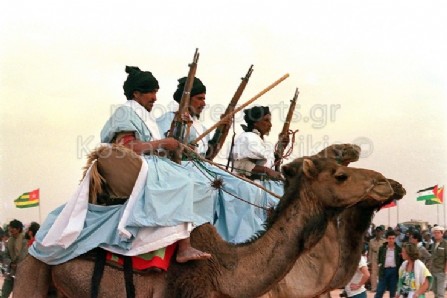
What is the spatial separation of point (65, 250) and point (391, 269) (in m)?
11.0

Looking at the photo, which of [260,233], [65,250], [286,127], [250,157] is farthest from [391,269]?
[65,250]

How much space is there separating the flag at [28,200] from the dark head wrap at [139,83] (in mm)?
32580

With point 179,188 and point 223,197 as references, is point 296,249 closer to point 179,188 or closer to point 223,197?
point 179,188

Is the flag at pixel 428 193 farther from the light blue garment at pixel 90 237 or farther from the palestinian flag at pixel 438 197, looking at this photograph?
the light blue garment at pixel 90 237

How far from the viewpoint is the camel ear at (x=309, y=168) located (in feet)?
20.8

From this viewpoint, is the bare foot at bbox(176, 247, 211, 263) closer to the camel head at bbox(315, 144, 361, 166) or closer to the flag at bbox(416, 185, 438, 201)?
the camel head at bbox(315, 144, 361, 166)

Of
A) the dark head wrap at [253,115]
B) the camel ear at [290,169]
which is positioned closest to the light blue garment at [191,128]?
the dark head wrap at [253,115]

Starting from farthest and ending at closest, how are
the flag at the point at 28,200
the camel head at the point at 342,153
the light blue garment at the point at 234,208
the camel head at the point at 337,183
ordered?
the flag at the point at 28,200 → the light blue garment at the point at 234,208 → the camel head at the point at 342,153 → the camel head at the point at 337,183

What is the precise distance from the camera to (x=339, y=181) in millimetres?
6312

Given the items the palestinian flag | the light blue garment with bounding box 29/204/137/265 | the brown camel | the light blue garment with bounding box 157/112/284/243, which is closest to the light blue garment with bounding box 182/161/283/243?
the light blue garment with bounding box 157/112/284/243

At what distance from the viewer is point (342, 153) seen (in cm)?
716

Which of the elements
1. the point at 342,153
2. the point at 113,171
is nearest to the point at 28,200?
the point at 342,153

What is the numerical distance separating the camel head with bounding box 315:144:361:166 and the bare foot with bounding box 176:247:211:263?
1609 millimetres

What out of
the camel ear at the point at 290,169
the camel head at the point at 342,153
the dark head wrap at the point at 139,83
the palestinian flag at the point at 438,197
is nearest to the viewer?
the camel ear at the point at 290,169
